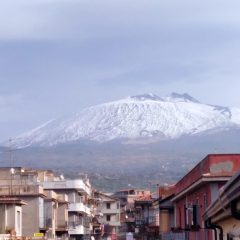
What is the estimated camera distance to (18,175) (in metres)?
84.5

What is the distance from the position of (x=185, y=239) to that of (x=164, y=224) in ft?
92.2

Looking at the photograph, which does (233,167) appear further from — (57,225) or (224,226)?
(57,225)

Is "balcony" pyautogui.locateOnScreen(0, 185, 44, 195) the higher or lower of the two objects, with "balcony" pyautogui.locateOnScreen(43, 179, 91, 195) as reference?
lower

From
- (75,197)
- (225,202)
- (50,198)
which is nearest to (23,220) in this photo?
(50,198)

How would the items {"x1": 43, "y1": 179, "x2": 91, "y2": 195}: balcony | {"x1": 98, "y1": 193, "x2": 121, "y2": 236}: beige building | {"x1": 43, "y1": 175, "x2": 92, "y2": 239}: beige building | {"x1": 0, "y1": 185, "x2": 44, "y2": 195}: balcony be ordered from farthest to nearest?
1. {"x1": 98, "y1": 193, "x2": 121, "y2": 236}: beige building
2. {"x1": 43, "y1": 175, "x2": 92, "y2": 239}: beige building
3. {"x1": 43, "y1": 179, "x2": 91, "y2": 195}: balcony
4. {"x1": 0, "y1": 185, "x2": 44, "y2": 195}: balcony

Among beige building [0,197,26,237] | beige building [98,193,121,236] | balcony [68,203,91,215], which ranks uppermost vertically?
beige building [98,193,121,236]

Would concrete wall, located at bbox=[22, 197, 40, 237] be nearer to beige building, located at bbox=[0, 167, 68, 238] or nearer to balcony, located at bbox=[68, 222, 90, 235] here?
beige building, located at bbox=[0, 167, 68, 238]

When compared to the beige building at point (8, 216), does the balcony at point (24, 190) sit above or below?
above

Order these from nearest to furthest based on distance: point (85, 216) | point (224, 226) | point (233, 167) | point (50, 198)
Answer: point (224, 226) → point (233, 167) → point (50, 198) → point (85, 216)

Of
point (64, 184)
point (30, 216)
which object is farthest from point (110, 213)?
point (30, 216)

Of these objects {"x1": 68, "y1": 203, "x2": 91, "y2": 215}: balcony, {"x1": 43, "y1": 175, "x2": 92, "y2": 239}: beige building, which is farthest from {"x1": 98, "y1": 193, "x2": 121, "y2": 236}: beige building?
{"x1": 68, "y1": 203, "x2": 91, "y2": 215}: balcony

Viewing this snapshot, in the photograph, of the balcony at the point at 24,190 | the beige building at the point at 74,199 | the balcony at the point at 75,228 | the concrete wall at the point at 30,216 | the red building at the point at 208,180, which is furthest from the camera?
the balcony at the point at 75,228

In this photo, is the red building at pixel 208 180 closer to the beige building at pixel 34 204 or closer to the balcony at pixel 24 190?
the beige building at pixel 34 204

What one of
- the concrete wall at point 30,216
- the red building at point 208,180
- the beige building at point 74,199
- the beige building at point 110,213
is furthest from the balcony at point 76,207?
the red building at point 208,180
